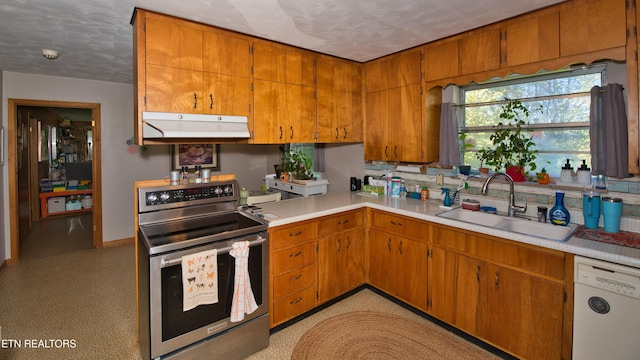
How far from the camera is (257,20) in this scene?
241 cm

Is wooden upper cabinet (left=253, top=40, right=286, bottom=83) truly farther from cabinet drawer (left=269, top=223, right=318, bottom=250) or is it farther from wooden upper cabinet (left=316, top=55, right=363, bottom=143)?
cabinet drawer (left=269, top=223, right=318, bottom=250)

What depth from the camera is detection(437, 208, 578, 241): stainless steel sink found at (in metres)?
2.18

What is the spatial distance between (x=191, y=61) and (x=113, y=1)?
0.58m

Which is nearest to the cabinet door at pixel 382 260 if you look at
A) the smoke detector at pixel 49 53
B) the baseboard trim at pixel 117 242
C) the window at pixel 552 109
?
the window at pixel 552 109

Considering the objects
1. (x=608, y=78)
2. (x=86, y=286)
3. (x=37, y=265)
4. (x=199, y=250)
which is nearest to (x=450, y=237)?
(x=608, y=78)

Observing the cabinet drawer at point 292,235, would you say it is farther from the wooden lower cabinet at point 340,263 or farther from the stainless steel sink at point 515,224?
the stainless steel sink at point 515,224

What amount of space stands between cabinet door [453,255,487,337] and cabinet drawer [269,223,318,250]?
3.98 ft

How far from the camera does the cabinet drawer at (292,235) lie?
97.4 inches

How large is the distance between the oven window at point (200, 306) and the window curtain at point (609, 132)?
247 cm

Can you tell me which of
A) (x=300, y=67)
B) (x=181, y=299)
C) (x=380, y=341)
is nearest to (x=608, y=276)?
(x=380, y=341)

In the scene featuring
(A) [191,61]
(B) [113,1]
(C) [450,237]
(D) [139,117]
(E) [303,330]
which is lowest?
(E) [303,330]

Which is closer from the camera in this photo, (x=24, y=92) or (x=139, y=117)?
(x=139, y=117)

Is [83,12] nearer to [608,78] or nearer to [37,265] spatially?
[37,265]

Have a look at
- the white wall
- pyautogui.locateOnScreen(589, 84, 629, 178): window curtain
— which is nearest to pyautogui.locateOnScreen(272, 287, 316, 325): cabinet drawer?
pyautogui.locateOnScreen(589, 84, 629, 178): window curtain
